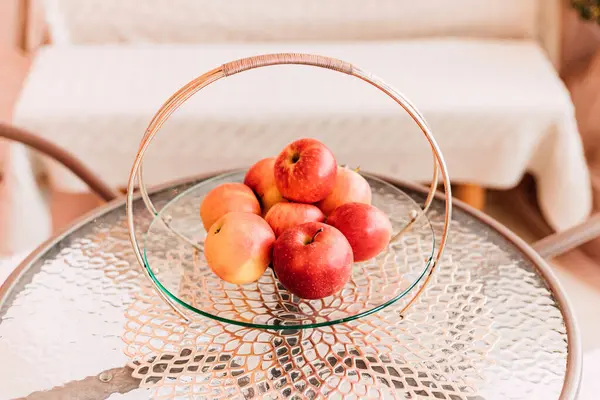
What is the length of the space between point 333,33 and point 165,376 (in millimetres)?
1421

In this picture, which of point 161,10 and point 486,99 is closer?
point 486,99

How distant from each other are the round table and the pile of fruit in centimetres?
11

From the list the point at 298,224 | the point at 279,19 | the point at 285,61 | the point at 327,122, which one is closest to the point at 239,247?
the point at 298,224

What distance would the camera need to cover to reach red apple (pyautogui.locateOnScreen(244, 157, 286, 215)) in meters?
0.84

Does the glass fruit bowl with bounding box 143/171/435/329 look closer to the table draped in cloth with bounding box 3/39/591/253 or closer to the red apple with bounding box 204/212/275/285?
the red apple with bounding box 204/212/275/285

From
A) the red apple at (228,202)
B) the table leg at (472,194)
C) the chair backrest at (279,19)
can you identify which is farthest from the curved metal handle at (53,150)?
the table leg at (472,194)

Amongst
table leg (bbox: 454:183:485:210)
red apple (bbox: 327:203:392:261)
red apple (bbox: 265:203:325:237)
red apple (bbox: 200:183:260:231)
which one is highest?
red apple (bbox: 200:183:260:231)

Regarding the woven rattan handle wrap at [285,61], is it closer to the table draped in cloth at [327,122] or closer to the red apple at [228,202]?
the red apple at [228,202]

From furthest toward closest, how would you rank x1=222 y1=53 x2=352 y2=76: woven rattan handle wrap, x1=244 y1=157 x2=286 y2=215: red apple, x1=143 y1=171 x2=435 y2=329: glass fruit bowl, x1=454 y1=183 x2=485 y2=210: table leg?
x1=454 y1=183 x2=485 y2=210: table leg, x1=244 y1=157 x2=286 y2=215: red apple, x1=143 y1=171 x2=435 y2=329: glass fruit bowl, x1=222 y1=53 x2=352 y2=76: woven rattan handle wrap

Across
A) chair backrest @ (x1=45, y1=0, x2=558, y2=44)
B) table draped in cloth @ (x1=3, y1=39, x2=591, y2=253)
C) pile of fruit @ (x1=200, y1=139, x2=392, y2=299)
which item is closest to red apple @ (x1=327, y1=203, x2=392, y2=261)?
pile of fruit @ (x1=200, y1=139, x2=392, y2=299)

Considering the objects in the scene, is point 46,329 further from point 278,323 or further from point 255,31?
point 255,31

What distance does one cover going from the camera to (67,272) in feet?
3.05

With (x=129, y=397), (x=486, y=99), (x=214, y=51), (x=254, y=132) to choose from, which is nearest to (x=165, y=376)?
(x=129, y=397)

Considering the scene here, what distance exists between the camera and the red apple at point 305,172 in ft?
2.52
